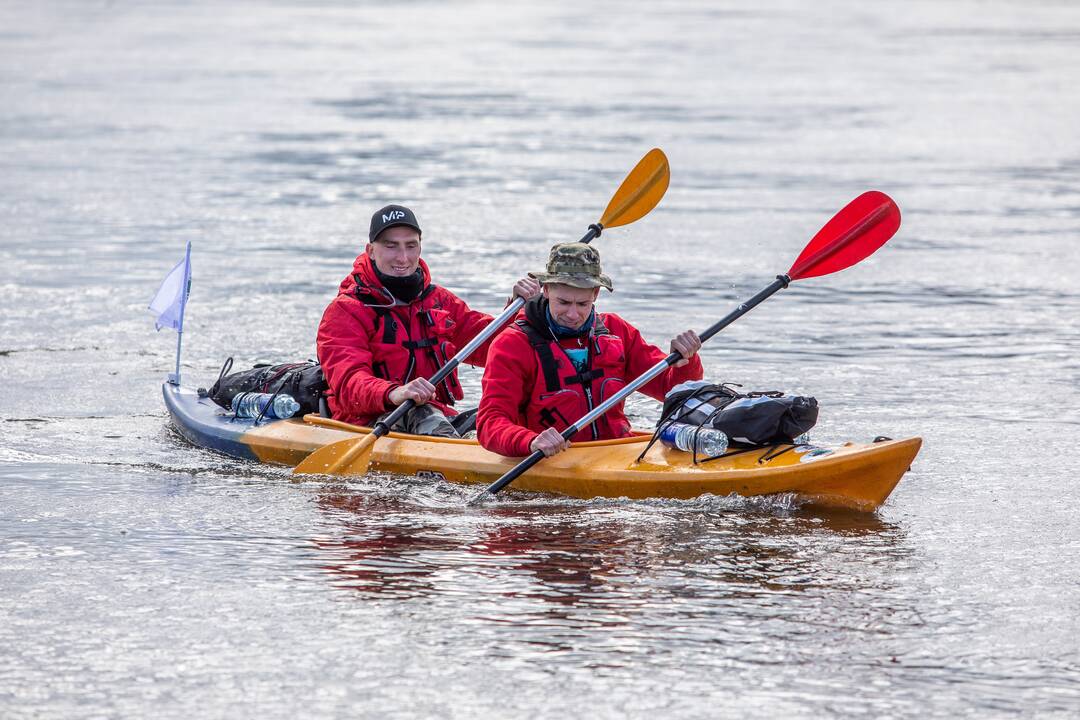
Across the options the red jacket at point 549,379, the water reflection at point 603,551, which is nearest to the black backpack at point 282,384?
the water reflection at point 603,551

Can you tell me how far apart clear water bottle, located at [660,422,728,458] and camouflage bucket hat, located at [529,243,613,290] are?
2.19 ft

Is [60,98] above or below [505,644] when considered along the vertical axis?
above

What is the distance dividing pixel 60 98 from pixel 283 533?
899 inches

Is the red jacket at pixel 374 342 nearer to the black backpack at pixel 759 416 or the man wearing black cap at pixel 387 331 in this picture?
the man wearing black cap at pixel 387 331

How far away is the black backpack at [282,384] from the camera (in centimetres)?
841

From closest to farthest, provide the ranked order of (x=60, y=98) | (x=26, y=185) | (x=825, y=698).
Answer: (x=825, y=698), (x=26, y=185), (x=60, y=98)

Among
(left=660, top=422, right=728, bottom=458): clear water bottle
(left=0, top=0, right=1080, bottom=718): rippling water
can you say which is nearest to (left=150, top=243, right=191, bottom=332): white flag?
(left=0, top=0, right=1080, bottom=718): rippling water

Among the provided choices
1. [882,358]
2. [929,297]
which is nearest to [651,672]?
[882,358]

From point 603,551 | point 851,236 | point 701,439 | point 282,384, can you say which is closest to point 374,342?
point 282,384

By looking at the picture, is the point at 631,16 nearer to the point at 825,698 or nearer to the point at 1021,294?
the point at 1021,294

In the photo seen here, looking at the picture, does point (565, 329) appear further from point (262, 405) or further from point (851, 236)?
point (262, 405)

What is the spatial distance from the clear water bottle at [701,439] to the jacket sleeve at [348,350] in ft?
4.71

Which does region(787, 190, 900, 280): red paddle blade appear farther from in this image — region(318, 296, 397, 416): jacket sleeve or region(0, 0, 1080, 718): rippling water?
region(318, 296, 397, 416): jacket sleeve

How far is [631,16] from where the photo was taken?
52.7 m
